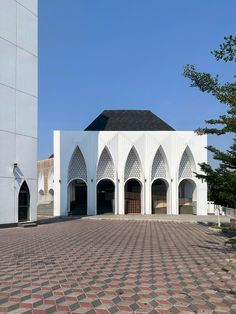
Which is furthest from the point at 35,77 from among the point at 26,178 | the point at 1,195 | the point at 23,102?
the point at 1,195

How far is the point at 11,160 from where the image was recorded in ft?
67.2

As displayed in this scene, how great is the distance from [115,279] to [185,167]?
1164 inches

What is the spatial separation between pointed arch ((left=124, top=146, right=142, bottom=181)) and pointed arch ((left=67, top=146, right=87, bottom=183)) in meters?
4.06

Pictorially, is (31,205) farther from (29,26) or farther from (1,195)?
(29,26)

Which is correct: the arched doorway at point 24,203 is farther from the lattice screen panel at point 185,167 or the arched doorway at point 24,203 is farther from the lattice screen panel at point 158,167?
the lattice screen panel at point 185,167

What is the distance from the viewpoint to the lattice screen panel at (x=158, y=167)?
117 ft

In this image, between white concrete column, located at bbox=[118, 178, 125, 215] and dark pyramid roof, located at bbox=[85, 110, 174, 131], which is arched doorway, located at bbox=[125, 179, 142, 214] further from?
dark pyramid roof, located at bbox=[85, 110, 174, 131]

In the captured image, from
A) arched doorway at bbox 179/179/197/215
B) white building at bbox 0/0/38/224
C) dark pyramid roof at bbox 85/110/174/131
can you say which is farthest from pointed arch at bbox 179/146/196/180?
white building at bbox 0/0/38/224

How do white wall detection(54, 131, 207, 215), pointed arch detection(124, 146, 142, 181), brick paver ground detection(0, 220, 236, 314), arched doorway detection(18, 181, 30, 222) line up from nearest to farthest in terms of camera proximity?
brick paver ground detection(0, 220, 236, 314), arched doorway detection(18, 181, 30, 222), white wall detection(54, 131, 207, 215), pointed arch detection(124, 146, 142, 181)

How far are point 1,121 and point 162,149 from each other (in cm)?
1887

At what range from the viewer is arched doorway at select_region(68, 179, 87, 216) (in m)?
36.6

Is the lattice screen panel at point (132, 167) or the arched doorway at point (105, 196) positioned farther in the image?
the arched doorway at point (105, 196)

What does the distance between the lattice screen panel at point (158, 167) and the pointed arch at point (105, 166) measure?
404 centimetres

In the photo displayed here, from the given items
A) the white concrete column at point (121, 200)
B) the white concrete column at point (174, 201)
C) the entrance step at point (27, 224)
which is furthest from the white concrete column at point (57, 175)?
the entrance step at point (27, 224)
